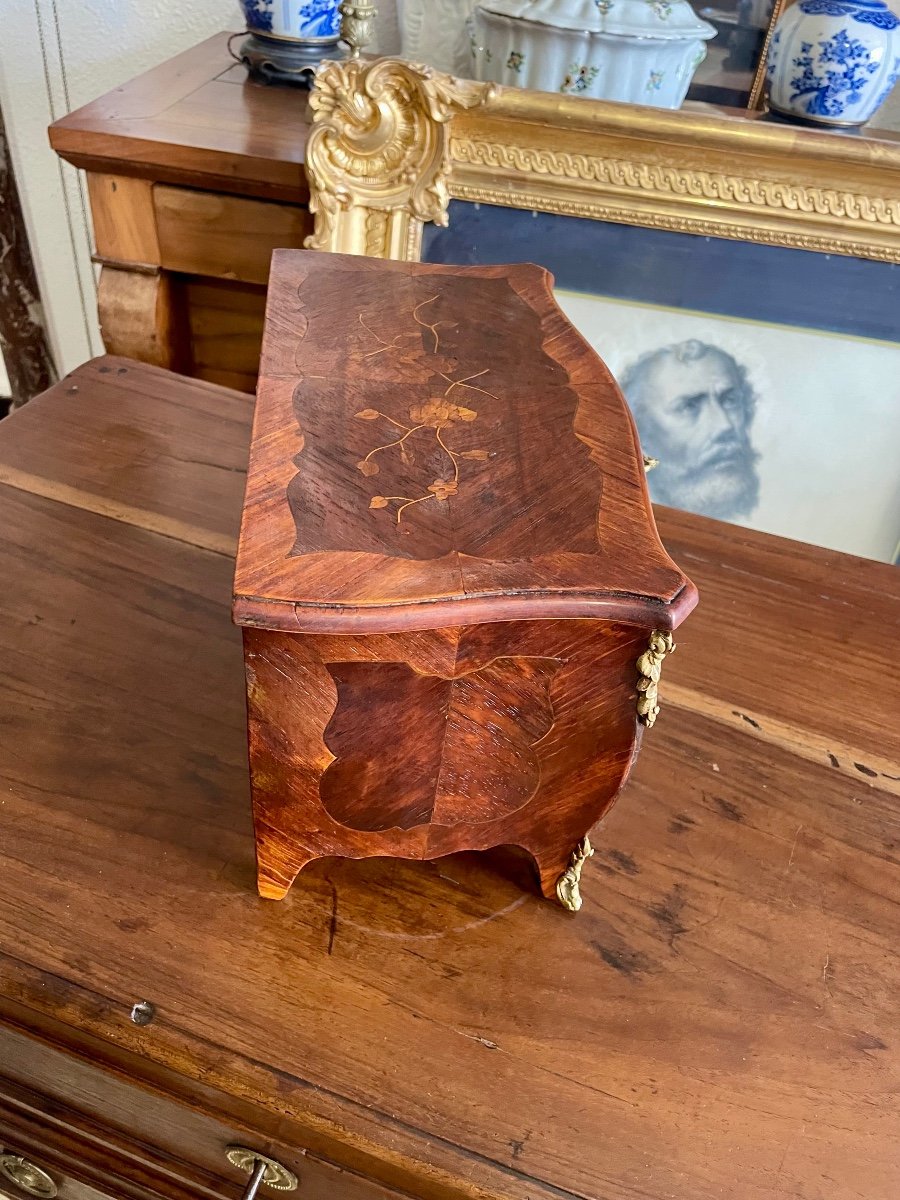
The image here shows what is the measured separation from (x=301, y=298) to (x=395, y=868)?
1.34ft

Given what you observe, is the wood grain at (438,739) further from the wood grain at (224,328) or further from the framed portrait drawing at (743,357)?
the wood grain at (224,328)

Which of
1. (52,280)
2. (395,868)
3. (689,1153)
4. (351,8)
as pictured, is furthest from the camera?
(52,280)

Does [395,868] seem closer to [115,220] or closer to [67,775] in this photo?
[67,775]

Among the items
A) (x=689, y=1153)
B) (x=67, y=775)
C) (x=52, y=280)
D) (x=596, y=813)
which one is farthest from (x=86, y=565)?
(x=52, y=280)

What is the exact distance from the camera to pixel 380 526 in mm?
482

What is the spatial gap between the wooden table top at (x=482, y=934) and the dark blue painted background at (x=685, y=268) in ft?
1.24

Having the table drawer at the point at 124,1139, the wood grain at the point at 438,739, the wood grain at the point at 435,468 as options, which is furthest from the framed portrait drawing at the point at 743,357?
the table drawer at the point at 124,1139

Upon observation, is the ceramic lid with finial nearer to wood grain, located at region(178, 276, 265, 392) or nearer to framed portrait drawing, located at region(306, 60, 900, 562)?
framed portrait drawing, located at region(306, 60, 900, 562)

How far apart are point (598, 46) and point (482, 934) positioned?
32.1 inches

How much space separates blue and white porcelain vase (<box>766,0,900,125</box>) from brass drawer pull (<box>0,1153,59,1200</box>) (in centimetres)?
111

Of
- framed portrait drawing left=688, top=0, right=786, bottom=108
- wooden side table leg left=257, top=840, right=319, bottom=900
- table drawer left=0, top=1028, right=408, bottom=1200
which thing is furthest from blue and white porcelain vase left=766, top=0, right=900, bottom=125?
table drawer left=0, top=1028, right=408, bottom=1200

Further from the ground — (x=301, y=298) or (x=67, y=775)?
(x=301, y=298)

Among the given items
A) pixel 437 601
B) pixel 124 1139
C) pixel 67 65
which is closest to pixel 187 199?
pixel 67 65

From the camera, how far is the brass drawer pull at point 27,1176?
66 cm
